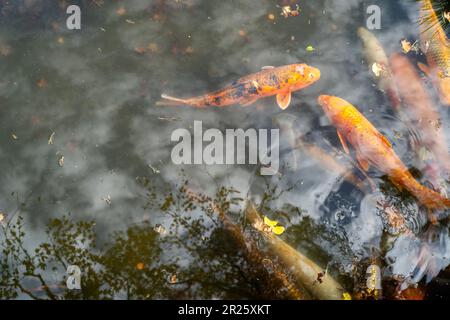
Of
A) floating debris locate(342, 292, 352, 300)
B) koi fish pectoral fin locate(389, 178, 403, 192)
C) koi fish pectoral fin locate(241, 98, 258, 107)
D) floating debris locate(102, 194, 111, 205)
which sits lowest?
floating debris locate(342, 292, 352, 300)

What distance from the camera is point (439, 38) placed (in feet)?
25.5

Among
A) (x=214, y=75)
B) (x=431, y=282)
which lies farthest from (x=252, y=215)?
(x=431, y=282)

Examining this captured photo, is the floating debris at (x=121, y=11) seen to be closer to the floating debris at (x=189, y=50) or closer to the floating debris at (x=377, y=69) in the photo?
the floating debris at (x=189, y=50)

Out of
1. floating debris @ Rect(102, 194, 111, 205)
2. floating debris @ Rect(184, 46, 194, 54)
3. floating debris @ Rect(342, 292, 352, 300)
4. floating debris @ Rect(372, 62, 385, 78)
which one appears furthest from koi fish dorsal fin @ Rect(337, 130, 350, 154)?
floating debris @ Rect(102, 194, 111, 205)

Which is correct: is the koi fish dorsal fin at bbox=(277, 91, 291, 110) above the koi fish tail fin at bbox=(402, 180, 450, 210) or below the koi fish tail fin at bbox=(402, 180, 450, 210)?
above

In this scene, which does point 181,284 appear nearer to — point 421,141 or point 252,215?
point 252,215

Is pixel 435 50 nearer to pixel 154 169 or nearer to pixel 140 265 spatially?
pixel 154 169

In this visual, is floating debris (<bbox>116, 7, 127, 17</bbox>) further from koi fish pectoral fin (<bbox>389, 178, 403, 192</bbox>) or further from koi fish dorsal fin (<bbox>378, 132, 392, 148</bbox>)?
koi fish pectoral fin (<bbox>389, 178, 403, 192</bbox>)

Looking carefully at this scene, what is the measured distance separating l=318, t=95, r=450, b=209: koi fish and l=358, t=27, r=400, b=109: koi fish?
779 millimetres

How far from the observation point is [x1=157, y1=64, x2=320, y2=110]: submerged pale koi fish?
751 centimetres

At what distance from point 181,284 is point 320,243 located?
7.94 feet

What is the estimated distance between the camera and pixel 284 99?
7648 mm

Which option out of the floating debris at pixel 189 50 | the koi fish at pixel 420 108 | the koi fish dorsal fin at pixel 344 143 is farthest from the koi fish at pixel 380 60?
the floating debris at pixel 189 50

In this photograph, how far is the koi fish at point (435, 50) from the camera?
25.2 feet
